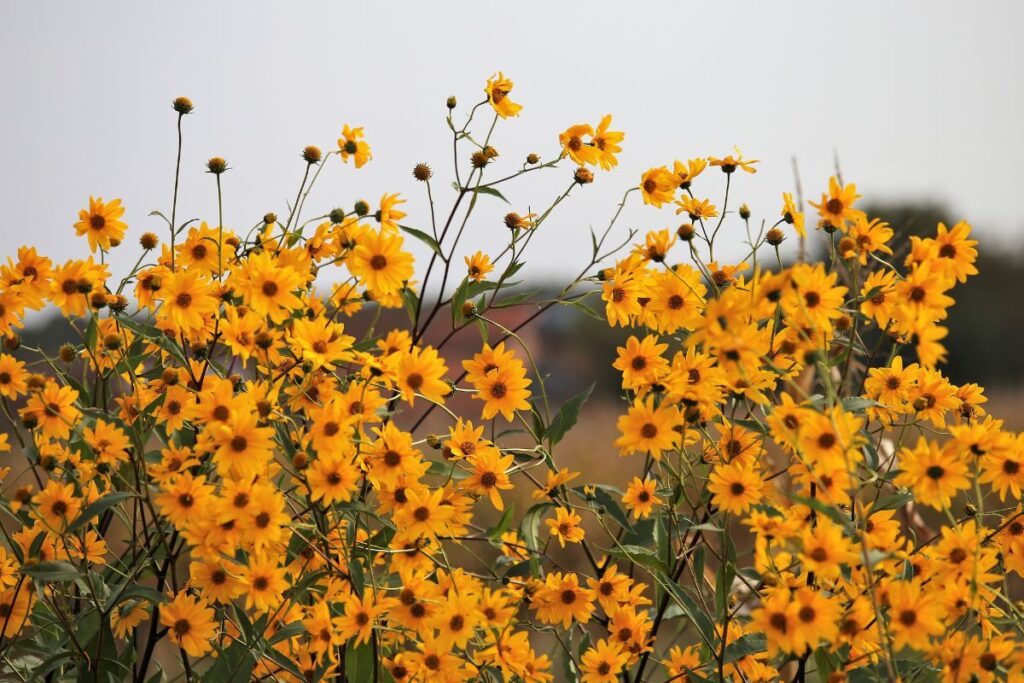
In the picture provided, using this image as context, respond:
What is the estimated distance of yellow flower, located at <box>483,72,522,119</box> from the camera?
74.9 inches

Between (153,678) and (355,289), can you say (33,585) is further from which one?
(355,289)

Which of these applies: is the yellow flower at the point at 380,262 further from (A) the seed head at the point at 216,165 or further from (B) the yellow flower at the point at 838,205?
(B) the yellow flower at the point at 838,205

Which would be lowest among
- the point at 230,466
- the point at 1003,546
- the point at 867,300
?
the point at 1003,546

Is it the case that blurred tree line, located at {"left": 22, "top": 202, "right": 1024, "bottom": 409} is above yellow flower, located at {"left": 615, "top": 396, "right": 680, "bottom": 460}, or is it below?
above

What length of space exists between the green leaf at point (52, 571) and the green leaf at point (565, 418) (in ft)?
2.56

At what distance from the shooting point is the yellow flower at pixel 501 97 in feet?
6.24

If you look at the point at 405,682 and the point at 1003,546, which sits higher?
the point at 1003,546

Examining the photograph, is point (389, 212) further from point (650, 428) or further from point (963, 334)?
point (963, 334)

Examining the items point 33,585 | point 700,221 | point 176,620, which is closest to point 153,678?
point 33,585

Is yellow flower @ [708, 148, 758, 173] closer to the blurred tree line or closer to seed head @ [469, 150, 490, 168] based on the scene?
seed head @ [469, 150, 490, 168]

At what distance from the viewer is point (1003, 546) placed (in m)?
1.72

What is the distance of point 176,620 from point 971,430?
121 centimetres

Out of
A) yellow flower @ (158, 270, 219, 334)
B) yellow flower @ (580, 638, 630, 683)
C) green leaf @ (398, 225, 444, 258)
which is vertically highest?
green leaf @ (398, 225, 444, 258)

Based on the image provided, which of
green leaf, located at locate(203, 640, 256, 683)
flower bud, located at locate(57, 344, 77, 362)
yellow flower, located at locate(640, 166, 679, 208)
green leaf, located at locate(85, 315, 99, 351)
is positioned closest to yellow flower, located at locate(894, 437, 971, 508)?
yellow flower, located at locate(640, 166, 679, 208)
